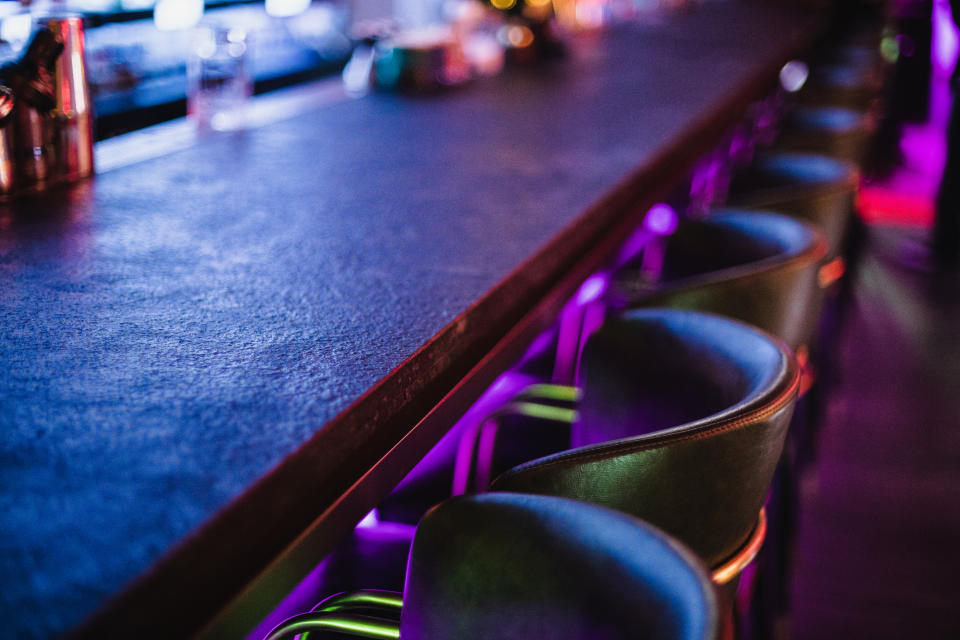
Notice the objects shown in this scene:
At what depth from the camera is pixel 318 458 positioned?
2.62 feet

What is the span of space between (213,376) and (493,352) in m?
0.44

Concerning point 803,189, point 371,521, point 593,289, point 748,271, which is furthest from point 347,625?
point 803,189

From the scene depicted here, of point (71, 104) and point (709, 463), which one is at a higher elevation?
point (71, 104)

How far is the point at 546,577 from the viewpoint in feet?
2.38

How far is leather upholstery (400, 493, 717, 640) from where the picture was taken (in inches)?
25.8

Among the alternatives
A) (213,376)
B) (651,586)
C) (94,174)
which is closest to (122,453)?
(213,376)

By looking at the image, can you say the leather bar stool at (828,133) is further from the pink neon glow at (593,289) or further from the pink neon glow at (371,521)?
the pink neon glow at (371,521)

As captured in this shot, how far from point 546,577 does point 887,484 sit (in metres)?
2.32

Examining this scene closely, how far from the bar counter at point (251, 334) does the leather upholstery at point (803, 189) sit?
0.32 metres

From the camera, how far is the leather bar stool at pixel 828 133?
9.15 feet

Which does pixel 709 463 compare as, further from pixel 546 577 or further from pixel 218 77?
pixel 218 77

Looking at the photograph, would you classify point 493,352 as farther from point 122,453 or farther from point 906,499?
point 906,499

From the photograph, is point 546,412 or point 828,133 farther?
point 828,133

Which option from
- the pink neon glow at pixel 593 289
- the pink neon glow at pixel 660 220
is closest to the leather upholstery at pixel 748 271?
the pink neon glow at pixel 593 289
